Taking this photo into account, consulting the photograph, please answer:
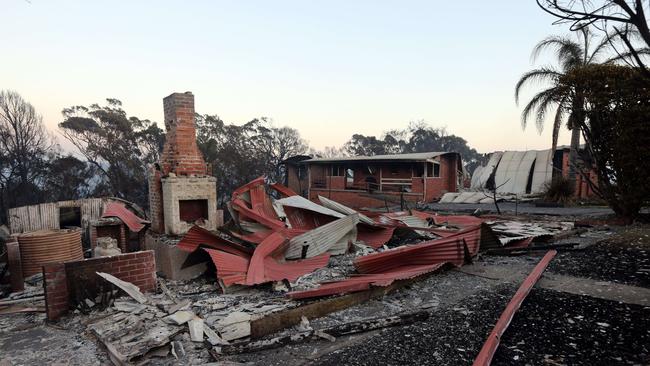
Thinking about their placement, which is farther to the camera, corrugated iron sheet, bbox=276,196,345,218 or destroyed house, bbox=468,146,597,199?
destroyed house, bbox=468,146,597,199

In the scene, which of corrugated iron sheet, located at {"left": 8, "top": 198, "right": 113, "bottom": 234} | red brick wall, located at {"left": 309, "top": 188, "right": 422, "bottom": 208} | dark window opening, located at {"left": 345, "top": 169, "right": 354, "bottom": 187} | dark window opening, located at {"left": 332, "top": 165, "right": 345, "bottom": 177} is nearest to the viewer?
corrugated iron sheet, located at {"left": 8, "top": 198, "right": 113, "bottom": 234}

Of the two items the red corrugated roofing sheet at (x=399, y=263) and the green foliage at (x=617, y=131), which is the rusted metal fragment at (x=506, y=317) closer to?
the red corrugated roofing sheet at (x=399, y=263)

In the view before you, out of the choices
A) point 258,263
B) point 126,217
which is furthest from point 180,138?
point 126,217

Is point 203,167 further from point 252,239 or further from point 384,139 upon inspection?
point 384,139

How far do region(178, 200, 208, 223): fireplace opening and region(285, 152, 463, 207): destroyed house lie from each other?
12.4 meters

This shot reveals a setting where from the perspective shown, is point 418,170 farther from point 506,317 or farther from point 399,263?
point 506,317

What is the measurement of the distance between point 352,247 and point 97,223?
6762mm

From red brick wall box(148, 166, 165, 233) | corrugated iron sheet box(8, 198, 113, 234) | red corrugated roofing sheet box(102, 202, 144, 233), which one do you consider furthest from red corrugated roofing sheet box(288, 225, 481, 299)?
corrugated iron sheet box(8, 198, 113, 234)

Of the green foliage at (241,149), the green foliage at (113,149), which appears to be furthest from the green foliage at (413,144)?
the green foliage at (113,149)

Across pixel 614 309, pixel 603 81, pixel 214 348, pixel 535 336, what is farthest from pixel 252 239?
pixel 603 81

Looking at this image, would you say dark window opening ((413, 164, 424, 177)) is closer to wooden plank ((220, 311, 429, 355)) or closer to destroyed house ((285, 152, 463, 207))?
destroyed house ((285, 152, 463, 207))

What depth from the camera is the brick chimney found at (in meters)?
6.70

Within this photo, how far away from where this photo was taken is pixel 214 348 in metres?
2.78

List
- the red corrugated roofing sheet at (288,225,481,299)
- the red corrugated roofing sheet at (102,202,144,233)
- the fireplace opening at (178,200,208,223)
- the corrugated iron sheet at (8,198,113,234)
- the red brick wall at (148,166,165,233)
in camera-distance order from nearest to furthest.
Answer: the red corrugated roofing sheet at (288,225,481,299) → the fireplace opening at (178,200,208,223) → the red brick wall at (148,166,165,233) → the red corrugated roofing sheet at (102,202,144,233) → the corrugated iron sheet at (8,198,113,234)
